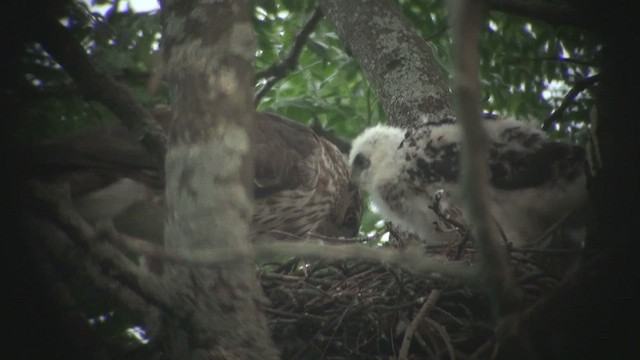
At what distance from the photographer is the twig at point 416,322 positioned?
2826 millimetres

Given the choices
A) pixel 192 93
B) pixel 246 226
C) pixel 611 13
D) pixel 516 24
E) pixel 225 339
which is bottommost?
pixel 225 339

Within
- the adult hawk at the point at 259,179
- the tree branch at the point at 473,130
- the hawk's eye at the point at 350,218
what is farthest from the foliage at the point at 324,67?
the tree branch at the point at 473,130

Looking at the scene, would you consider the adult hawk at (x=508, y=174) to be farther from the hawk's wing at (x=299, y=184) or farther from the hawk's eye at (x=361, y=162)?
the hawk's wing at (x=299, y=184)

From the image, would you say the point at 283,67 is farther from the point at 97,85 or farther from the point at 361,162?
the point at 97,85

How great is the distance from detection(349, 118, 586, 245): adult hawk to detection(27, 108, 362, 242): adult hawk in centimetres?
75

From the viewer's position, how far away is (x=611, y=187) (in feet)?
7.77

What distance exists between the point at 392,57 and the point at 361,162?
742 millimetres

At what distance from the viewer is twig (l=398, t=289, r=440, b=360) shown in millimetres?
2826

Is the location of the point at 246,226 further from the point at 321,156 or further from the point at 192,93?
the point at 321,156

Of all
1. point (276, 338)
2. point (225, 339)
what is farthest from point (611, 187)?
point (276, 338)

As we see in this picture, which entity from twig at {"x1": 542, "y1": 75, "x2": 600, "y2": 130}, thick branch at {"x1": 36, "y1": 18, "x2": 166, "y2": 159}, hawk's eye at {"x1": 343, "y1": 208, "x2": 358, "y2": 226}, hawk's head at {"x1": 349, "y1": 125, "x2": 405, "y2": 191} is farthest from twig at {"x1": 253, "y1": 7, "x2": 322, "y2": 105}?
thick branch at {"x1": 36, "y1": 18, "x2": 166, "y2": 159}

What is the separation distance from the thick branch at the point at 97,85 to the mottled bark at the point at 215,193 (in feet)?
1.84

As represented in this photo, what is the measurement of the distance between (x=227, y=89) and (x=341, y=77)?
10.9 feet

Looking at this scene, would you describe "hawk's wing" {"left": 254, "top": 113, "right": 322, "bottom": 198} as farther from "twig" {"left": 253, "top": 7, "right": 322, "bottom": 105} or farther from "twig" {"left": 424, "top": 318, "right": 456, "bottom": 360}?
"twig" {"left": 424, "top": 318, "right": 456, "bottom": 360}
